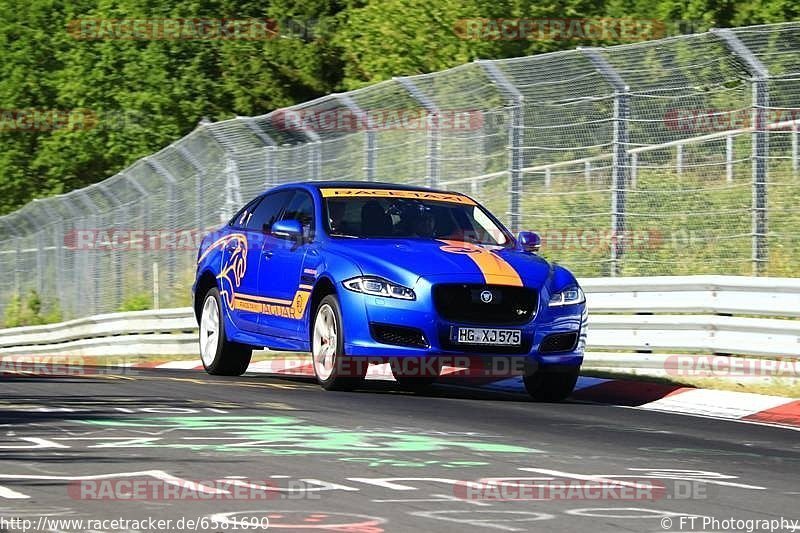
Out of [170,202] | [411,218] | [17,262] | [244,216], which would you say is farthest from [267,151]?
[17,262]

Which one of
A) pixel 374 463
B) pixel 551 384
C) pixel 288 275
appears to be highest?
pixel 288 275

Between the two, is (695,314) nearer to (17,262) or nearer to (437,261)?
(437,261)

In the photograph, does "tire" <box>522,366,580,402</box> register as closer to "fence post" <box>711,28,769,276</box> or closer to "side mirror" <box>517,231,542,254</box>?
"side mirror" <box>517,231,542,254</box>

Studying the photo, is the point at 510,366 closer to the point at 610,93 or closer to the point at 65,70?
the point at 610,93

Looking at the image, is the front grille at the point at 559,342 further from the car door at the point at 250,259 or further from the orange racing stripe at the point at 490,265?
the car door at the point at 250,259

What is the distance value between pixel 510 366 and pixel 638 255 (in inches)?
172

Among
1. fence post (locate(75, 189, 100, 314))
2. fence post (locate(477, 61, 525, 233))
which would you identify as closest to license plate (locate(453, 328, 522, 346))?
fence post (locate(477, 61, 525, 233))

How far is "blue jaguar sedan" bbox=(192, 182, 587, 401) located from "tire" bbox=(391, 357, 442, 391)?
17 mm

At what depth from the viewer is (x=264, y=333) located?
45.2 ft

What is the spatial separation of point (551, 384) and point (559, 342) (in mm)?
549

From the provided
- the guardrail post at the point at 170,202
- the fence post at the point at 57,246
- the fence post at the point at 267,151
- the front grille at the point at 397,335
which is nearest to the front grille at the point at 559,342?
the front grille at the point at 397,335

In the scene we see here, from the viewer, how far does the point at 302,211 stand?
45.0ft

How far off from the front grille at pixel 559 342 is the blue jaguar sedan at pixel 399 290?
11 millimetres

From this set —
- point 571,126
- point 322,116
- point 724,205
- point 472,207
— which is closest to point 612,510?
point 472,207
